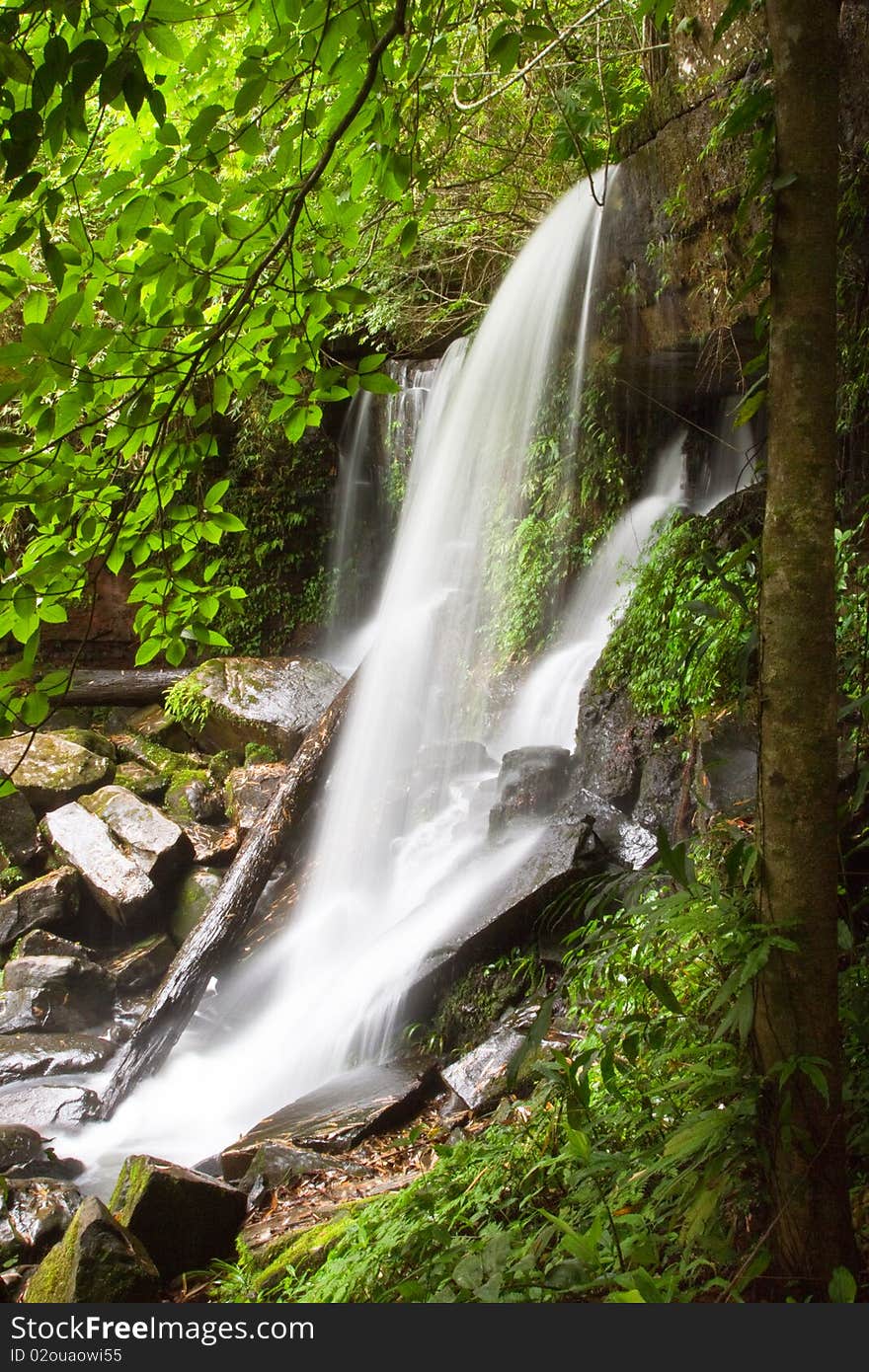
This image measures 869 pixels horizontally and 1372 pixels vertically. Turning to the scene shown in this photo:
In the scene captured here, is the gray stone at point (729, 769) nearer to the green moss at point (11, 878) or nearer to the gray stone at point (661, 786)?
the gray stone at point (661, 786)

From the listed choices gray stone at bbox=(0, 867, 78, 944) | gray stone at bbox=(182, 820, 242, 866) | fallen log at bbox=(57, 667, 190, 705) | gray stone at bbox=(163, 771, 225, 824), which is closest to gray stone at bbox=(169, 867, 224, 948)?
gray stone at bbox=(182, 820, 242, 866)

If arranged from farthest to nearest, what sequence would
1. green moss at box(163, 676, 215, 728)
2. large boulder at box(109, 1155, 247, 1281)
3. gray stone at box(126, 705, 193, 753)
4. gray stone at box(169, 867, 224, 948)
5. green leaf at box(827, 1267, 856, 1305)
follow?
gray stone at box(126, 705, 193, 753), green moss at box(163, 676, 215, 728), gray stone at box(169, 867, 224, 948), large boulder at box(109, 1155, 247, 1281), green leaf at box(827, 1267, 856, 1305)

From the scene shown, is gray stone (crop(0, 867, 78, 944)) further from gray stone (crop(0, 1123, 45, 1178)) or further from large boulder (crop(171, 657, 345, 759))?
gray stone (crop(0, 1123, 45, 1178))

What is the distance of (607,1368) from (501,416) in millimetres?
8246

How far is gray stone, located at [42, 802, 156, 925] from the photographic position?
7793 millimetres

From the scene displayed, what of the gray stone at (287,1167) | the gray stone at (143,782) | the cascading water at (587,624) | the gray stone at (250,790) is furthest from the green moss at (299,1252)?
the gray stone at (143,782)

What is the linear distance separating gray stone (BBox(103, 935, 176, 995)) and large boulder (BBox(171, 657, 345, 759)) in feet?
8.36

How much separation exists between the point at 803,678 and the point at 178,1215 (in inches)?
133

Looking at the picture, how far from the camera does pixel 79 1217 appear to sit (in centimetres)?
334

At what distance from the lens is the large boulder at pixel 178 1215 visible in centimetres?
355

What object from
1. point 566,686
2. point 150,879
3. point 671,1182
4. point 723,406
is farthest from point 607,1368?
point 723,406

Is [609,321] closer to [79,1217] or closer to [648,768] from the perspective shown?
[648,768]

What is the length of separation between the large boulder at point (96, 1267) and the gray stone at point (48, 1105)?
2407mm

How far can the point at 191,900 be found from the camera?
8023mm
